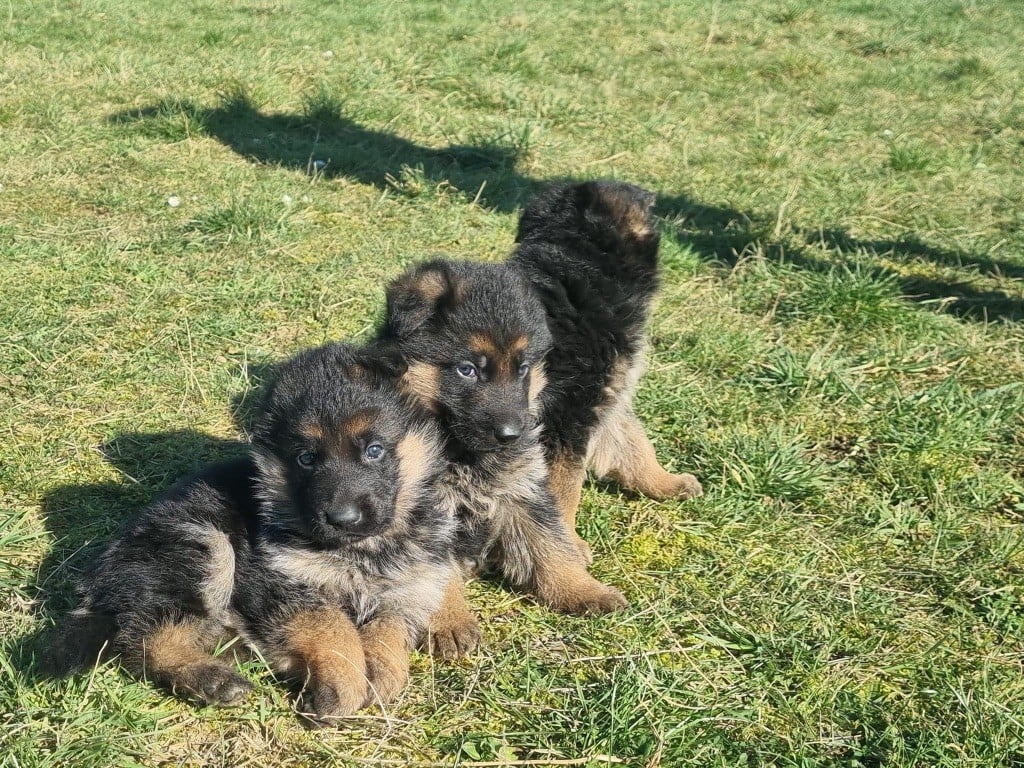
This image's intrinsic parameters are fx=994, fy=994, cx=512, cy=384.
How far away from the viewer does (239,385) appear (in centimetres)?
459

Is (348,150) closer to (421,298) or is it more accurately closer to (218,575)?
(421,298)

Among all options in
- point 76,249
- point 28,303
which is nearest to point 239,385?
point 28,303

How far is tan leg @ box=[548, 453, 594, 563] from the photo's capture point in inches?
151

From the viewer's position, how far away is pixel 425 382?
3494mm

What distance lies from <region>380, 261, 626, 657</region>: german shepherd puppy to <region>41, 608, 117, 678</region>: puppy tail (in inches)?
44.3

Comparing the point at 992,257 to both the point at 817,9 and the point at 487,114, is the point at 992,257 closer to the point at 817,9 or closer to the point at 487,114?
the point at 487,114

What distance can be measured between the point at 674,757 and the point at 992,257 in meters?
4.83

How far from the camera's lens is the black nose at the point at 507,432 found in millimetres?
3379

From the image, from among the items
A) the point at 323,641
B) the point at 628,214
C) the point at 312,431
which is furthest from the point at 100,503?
the point at 628,214

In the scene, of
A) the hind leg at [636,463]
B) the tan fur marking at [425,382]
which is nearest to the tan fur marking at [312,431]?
the tan fur marking at [425,382]

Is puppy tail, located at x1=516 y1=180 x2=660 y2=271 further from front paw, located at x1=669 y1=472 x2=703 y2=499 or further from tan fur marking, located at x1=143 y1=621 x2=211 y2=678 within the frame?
tan fur marking, located at x1=143 y1=621 x2=211 y2=678

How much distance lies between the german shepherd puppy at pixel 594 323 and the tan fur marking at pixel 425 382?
56 cm

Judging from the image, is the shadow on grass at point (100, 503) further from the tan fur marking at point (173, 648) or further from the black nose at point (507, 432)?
the black nose at point (507, 432)

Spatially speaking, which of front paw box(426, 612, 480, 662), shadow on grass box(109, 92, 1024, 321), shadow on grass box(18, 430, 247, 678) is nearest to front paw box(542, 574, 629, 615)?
front paw box(426, 612, 480, 662)
